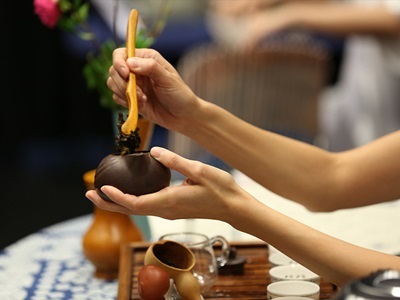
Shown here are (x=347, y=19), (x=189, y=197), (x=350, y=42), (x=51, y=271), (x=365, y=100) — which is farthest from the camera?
(x=350, y=42)

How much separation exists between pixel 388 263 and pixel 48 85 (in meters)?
4.79

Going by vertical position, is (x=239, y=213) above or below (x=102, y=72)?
below

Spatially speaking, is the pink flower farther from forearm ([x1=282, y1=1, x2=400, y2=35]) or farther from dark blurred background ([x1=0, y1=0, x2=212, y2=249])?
dark blurred background ([x1=0, y1=0, x2=212, y2=249])

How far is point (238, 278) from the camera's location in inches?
62.8

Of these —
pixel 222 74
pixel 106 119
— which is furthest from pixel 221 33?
pixel 106 119

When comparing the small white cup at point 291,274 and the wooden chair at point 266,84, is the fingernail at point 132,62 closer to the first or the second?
the small white cup at point 291,274

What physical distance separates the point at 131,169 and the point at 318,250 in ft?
1.07

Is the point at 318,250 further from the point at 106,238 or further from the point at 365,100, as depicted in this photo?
the point at 365,100

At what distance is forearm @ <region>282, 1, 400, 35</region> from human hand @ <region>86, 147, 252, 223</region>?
261 cm

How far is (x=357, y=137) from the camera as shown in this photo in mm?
4098

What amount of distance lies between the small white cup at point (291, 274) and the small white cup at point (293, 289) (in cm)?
6

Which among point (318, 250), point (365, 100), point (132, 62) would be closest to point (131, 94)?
point (132, 62)

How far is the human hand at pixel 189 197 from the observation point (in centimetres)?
120

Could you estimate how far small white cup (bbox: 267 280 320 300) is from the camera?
138 cm
